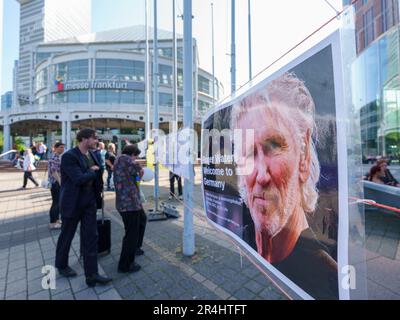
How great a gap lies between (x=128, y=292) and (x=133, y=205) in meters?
1.05

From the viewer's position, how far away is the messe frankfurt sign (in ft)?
130

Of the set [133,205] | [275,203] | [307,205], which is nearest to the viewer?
[307,205]

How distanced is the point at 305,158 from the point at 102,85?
44522 mm

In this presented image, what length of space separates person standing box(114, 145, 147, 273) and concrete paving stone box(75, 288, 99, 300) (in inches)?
18.8

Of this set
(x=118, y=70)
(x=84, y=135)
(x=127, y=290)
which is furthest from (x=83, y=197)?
(x=118, y=70)

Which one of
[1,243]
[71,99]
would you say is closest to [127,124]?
[71,99]

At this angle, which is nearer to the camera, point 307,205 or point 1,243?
point 307,205

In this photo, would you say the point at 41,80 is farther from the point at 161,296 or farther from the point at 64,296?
the point at 161,296

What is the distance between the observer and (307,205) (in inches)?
58.1

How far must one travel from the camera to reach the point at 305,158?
1477 millimetres

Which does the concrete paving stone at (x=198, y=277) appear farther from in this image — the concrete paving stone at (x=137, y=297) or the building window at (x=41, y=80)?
the building window at (x=41, y=80)

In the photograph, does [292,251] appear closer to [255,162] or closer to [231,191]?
[255,162]

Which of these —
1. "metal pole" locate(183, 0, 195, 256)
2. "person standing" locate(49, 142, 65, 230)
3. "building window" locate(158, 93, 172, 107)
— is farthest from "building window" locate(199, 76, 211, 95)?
"metal pole" locate(183, 0, 195, 256)

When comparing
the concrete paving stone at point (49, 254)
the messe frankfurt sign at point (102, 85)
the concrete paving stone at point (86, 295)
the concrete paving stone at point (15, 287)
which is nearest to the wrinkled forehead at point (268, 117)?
the concrete paving stone at point (86, 295)
